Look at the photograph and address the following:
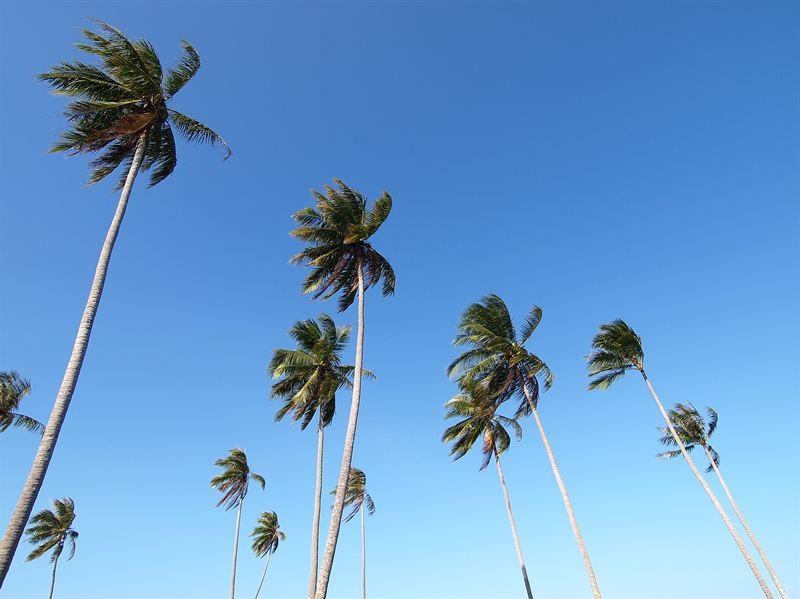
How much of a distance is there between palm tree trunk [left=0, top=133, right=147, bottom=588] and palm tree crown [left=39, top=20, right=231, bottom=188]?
1949mm

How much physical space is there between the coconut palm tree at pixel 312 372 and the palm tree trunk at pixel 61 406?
14.1 metres

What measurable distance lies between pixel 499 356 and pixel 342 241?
11517mm

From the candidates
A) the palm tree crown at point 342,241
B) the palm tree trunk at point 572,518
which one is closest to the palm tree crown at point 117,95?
the palm tree crown at point 342,241

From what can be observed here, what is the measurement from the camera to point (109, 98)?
47.5 feet

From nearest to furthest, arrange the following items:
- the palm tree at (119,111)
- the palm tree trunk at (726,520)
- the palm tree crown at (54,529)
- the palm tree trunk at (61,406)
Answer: the palm tree trunk at (61,406) < the palm tree at (119,111) < the palm tree trunk at (726,520) < the palm tree crown at (54,529)

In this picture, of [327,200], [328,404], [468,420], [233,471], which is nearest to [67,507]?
[233,471]

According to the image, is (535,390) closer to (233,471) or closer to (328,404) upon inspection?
(328,404)

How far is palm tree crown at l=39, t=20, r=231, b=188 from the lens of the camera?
14.0 meters

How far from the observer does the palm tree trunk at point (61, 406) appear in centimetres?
880

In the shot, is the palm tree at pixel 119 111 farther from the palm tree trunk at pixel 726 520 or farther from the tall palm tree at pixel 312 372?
the palm tree trunk at pixel 726 520

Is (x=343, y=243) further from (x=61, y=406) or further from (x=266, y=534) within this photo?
(x=266, y=534)

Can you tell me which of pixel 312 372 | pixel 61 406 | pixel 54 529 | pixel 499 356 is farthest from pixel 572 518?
pixel 54 529

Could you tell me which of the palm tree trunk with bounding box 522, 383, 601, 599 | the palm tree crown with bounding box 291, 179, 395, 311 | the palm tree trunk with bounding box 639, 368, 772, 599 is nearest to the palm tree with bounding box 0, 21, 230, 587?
the palm tree crown with bounding box 291, 179, 395, 311

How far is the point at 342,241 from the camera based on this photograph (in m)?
21.5
